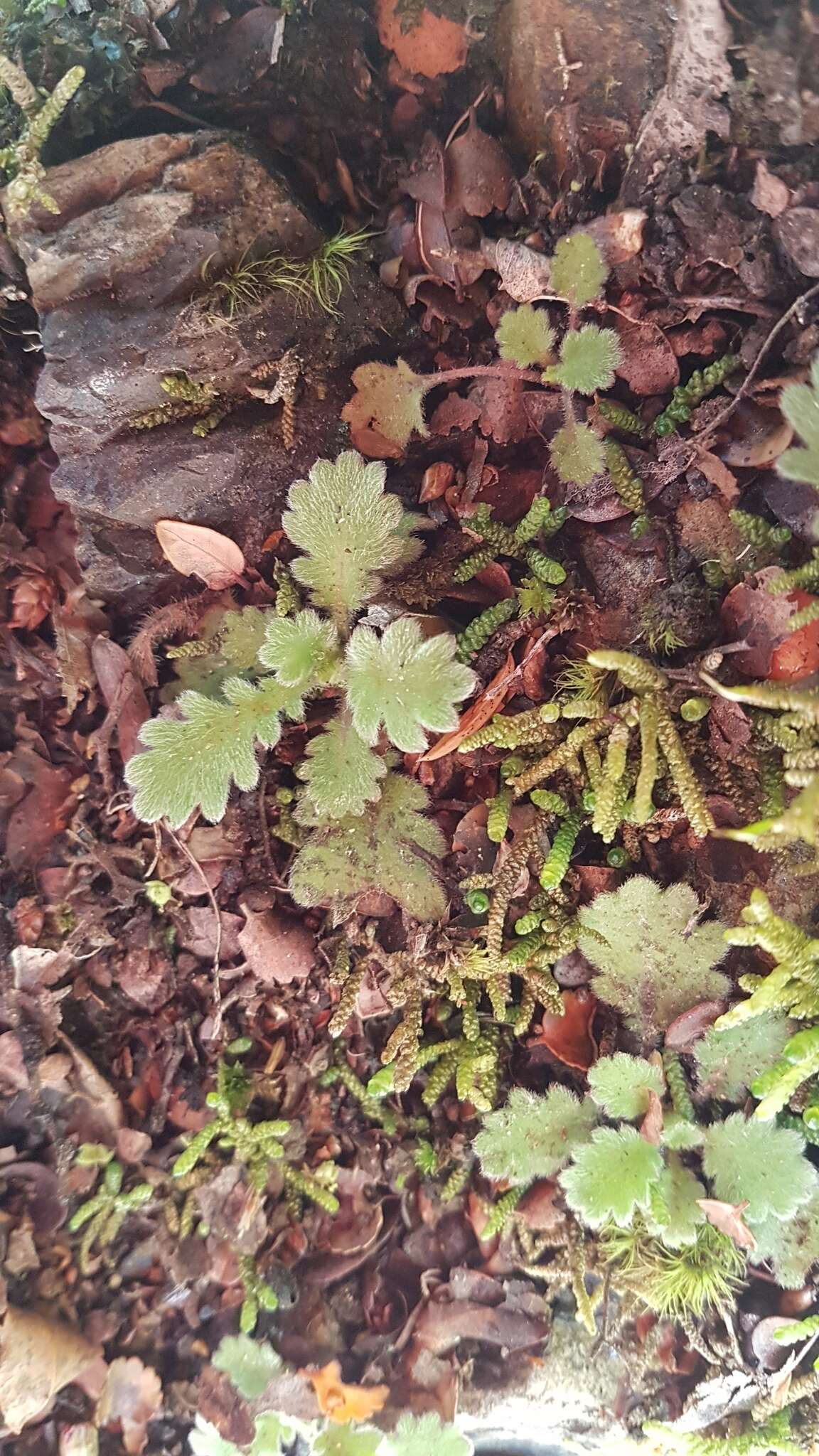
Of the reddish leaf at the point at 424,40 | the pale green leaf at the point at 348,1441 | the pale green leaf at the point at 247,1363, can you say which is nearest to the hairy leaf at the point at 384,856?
the pale green leaf at the point at 247,1363

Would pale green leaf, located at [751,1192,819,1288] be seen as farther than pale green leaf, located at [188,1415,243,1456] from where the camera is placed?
No

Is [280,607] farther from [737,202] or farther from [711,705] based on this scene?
[737,202]

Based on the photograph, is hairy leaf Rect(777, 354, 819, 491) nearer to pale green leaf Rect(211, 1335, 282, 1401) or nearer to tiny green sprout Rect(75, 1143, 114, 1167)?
tiny green sprout Rect(75, 1143, 114, 1167)

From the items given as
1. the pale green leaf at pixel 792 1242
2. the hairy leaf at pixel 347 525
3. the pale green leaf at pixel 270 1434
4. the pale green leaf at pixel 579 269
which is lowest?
the pale green leaf at pixel 270 1434

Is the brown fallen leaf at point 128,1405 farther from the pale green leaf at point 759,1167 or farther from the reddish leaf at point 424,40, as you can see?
the reddish leaf at point 424,40

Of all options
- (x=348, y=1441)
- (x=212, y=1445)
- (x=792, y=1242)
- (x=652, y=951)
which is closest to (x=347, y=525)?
(x=652, y=951)

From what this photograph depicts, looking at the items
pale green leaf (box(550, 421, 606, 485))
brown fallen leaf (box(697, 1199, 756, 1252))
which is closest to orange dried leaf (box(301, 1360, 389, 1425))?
brown fallen leaf (box(697, 1199, 756, 1252))

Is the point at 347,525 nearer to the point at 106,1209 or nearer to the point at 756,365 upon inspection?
the point at 756,365

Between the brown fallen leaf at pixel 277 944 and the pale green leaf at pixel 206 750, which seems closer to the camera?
the pale green leaf at pixel 206 750
